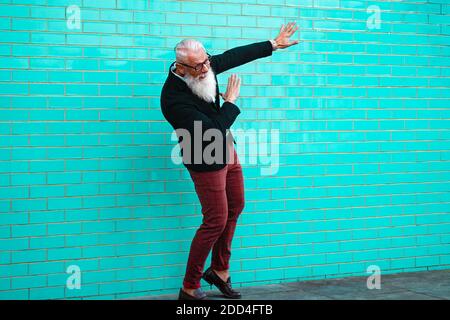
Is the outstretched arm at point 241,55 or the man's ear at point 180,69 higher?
the outstretched arm at point 241,55

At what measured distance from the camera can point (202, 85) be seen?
429 centimetres

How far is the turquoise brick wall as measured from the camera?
442cm

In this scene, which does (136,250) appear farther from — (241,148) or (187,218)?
(241,148)

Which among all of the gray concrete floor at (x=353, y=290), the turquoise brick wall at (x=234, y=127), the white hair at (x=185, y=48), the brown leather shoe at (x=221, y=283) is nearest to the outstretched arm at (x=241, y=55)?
the white hair at (x=185, y=48)

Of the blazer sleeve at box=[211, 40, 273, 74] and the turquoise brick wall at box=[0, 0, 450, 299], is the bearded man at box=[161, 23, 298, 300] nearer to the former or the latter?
the blazer sleeve at box=[211, 40, 273, 74]

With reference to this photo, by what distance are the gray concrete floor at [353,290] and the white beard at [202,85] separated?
1.45 m

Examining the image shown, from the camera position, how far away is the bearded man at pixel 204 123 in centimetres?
421

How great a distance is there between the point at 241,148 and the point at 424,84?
5.86 feet

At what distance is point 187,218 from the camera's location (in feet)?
15.9

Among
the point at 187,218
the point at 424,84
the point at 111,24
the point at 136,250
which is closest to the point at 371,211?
the point at 424,84

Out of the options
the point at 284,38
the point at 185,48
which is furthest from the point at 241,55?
the point at 185,48

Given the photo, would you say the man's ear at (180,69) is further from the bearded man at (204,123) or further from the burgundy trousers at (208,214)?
the burgundy trousers at (208,214)

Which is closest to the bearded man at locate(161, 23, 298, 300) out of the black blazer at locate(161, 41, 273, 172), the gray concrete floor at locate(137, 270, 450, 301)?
the black blazer at locate(161, 41, 273, 172)

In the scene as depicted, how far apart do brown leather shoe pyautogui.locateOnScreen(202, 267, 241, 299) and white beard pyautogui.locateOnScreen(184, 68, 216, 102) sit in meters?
1.27
